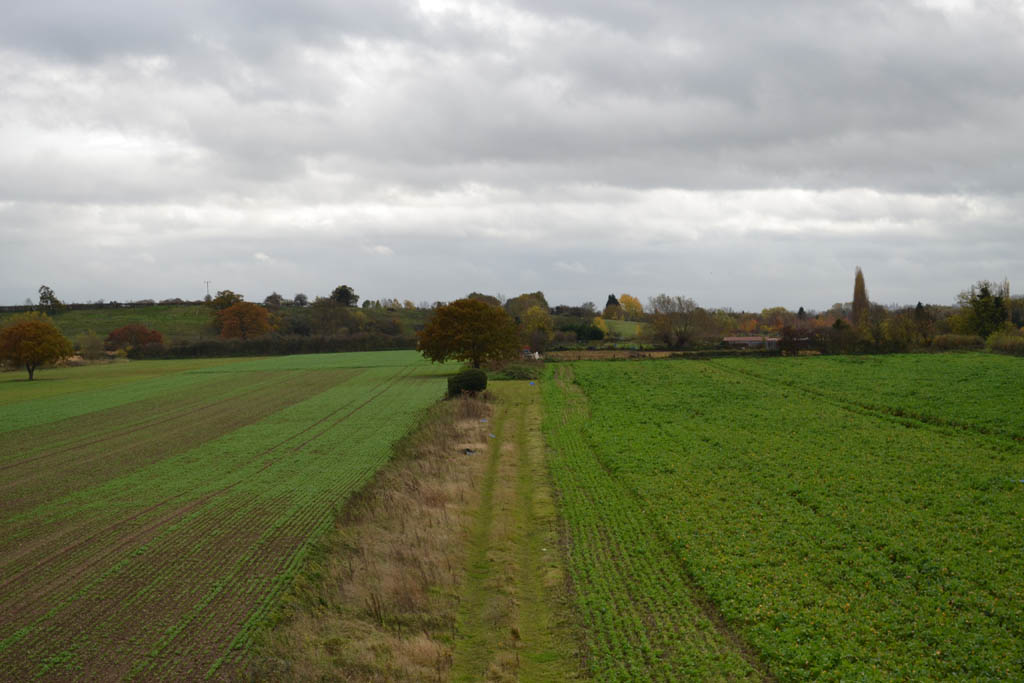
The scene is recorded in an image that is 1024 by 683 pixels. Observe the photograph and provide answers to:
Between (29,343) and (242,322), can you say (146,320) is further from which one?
(29,343)

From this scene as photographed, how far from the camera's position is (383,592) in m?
13.1

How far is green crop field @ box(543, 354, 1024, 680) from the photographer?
10461mm

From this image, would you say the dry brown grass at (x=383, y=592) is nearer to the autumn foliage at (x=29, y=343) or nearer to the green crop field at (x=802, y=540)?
the green crop field at (x=802, y=540)

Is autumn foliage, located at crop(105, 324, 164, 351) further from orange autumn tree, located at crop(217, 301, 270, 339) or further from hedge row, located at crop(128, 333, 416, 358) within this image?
hedge row, located at crop(128, 333, 416, 358)

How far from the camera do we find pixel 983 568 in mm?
13133

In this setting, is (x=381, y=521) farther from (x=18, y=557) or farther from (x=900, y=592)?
(x=900, y=592)

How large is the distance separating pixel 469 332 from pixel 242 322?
92107mm

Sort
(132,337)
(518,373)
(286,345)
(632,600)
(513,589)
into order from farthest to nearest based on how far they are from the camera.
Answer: (132,337) → (286,345) → (518,373) → (513,589) → (632,600)

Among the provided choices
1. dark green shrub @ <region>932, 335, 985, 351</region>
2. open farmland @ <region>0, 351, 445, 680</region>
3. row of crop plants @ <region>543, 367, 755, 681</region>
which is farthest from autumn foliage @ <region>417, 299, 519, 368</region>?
dark green shrub @ <region>932, 335, 985, 351</region>

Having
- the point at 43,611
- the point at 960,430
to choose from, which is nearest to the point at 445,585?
the point at 43,611

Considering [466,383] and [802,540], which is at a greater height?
[466,383]

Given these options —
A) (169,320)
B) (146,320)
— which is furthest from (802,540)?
(146,320)

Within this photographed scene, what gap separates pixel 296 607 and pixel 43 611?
4.80 meters

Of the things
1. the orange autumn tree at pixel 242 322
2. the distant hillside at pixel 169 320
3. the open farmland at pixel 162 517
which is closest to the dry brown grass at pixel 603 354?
the open farmland at pixel 162 517
